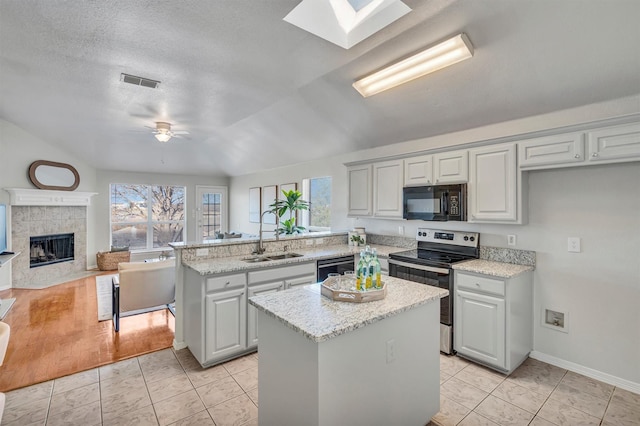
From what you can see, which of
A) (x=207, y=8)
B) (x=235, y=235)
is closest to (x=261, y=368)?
(x=207, y=8)

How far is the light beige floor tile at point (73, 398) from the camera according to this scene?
7.31 feet

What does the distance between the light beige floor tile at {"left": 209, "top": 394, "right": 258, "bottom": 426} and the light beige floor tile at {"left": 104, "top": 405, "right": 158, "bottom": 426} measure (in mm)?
393

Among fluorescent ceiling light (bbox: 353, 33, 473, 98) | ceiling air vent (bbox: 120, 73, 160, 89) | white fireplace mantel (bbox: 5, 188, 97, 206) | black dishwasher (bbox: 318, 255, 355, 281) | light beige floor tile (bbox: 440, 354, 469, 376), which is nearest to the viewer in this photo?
fluorescent ceiling light (bbox: 353, 33, 473, 98)

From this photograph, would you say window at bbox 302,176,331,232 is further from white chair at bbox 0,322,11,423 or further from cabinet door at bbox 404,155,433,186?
white chair at bbox 0,322,11,423

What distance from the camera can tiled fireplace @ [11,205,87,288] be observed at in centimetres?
525

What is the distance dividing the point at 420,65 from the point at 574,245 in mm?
2076

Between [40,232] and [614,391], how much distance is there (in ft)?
27.0

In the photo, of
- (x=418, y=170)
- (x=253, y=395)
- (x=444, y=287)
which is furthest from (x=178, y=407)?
(x=418, y=170)

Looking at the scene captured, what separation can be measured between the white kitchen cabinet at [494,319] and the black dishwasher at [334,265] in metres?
1.29

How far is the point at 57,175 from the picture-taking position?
5.80 m

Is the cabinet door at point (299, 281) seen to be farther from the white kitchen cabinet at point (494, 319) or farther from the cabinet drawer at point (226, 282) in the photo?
the white kitchen cabinet at point (494, 319)

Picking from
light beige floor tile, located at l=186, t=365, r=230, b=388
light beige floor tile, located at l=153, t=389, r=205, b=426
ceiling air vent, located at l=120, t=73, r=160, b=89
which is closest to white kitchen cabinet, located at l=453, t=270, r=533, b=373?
light beige floor tile, located at l=186, t=365, r=230, b=388

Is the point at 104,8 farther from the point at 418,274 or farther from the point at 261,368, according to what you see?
the point at 418,274

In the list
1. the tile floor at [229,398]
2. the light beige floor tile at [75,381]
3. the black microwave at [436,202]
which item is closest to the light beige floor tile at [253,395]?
the tile floor at [229,398]
